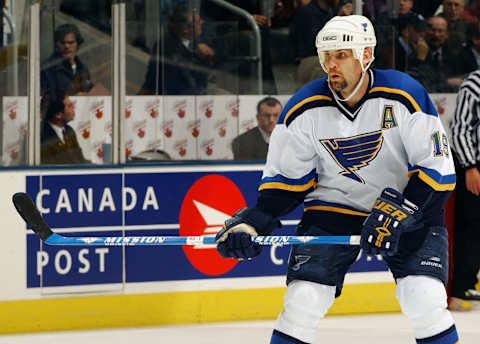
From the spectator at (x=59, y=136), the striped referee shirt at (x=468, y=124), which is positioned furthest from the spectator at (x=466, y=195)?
the spectator at (x=59, y=136)

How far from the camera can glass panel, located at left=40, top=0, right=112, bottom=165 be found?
4848 millimetres

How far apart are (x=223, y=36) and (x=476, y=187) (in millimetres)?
1442

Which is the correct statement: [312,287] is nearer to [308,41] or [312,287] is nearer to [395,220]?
[395,220]

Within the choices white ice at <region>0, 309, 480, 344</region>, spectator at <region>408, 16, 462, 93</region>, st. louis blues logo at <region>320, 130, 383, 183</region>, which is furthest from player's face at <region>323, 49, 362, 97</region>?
spectator at <region>408, 16, 462, 93</region>

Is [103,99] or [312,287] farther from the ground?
[103,99]

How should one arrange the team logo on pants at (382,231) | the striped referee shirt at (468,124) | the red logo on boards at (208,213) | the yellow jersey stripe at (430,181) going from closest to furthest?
the team logo on pants at (382,231)
the yellow jersey stripe at (430,181)
the red logo on boards at (208,213)
the striped referee shirt at (468,124)

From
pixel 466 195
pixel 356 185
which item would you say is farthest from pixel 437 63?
pixel 356 185

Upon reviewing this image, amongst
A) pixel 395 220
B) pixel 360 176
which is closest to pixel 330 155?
pixel 360 176

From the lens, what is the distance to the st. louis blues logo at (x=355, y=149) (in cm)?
320

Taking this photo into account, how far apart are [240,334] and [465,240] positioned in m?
1.31

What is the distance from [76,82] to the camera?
4.92m

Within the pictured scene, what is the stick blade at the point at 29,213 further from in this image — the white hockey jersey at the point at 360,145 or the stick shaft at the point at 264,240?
the white hockey jersey at the point at 360,145

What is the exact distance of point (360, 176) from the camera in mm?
3268

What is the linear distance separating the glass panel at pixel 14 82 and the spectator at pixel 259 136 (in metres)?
1.02
